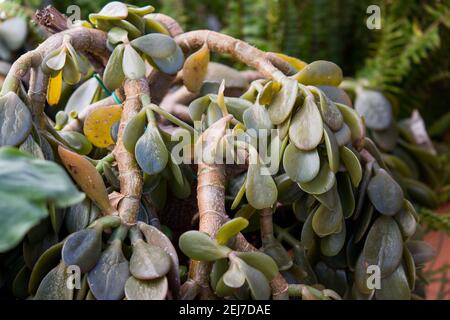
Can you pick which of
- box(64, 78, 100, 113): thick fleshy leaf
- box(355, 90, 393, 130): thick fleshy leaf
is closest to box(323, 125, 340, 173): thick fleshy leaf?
box(64, 78, 100, 113): thick fleshy leaf

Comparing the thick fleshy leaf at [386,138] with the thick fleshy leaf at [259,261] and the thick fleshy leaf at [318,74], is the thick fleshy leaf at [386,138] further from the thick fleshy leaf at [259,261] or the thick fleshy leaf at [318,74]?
the thick fleshy leaf at [259,261]

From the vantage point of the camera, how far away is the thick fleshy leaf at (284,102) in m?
0.55

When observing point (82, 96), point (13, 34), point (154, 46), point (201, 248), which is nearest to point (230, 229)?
point (201, 248)

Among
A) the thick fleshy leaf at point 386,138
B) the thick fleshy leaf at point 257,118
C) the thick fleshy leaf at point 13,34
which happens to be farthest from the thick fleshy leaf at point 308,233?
the thick fleshy leaf at point 13,34

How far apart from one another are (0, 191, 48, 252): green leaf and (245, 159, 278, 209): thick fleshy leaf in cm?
23

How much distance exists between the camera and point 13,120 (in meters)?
0.48

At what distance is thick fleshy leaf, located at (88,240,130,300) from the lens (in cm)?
44

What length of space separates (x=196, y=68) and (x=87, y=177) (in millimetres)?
229

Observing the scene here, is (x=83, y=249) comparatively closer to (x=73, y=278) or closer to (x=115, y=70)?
(x=73, y=278)

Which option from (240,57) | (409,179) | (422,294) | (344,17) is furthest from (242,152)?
(344,17)

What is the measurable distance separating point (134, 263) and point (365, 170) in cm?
30

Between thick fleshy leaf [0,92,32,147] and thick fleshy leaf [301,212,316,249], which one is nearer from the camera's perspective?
thick fleshy leaf [0,92,32,147]

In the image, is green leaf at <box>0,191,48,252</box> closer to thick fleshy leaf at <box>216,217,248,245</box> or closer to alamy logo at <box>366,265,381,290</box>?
thick fleshy leaf at <box>216,217,248,245</box>

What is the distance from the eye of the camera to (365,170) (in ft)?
2.08
